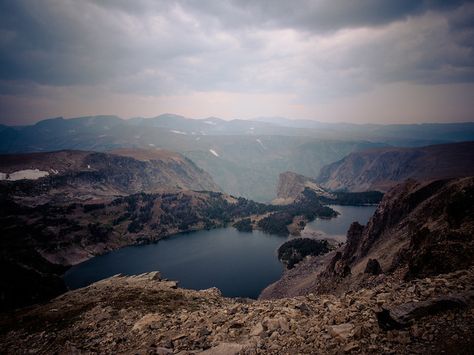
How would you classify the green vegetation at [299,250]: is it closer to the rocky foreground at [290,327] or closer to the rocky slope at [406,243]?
the rocky slope at [406,243]

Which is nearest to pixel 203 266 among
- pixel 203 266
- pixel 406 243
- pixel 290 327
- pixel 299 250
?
pixel 203 266

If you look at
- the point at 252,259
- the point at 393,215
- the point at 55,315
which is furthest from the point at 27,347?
the point at 252,259

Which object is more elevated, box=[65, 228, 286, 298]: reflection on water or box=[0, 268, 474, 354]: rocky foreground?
box=[0, 268, 474, 354]: rocky foreground

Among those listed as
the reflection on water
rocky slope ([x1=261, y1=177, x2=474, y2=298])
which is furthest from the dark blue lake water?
rocky slope ([x1=261, y1=177, x2=474, y2=298])

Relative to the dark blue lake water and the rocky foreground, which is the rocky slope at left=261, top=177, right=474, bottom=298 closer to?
the rocky foreground

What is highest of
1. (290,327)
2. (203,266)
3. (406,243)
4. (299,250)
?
(290,327)

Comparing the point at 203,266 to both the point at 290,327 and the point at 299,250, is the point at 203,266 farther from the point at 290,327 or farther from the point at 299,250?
the point at 290,327
